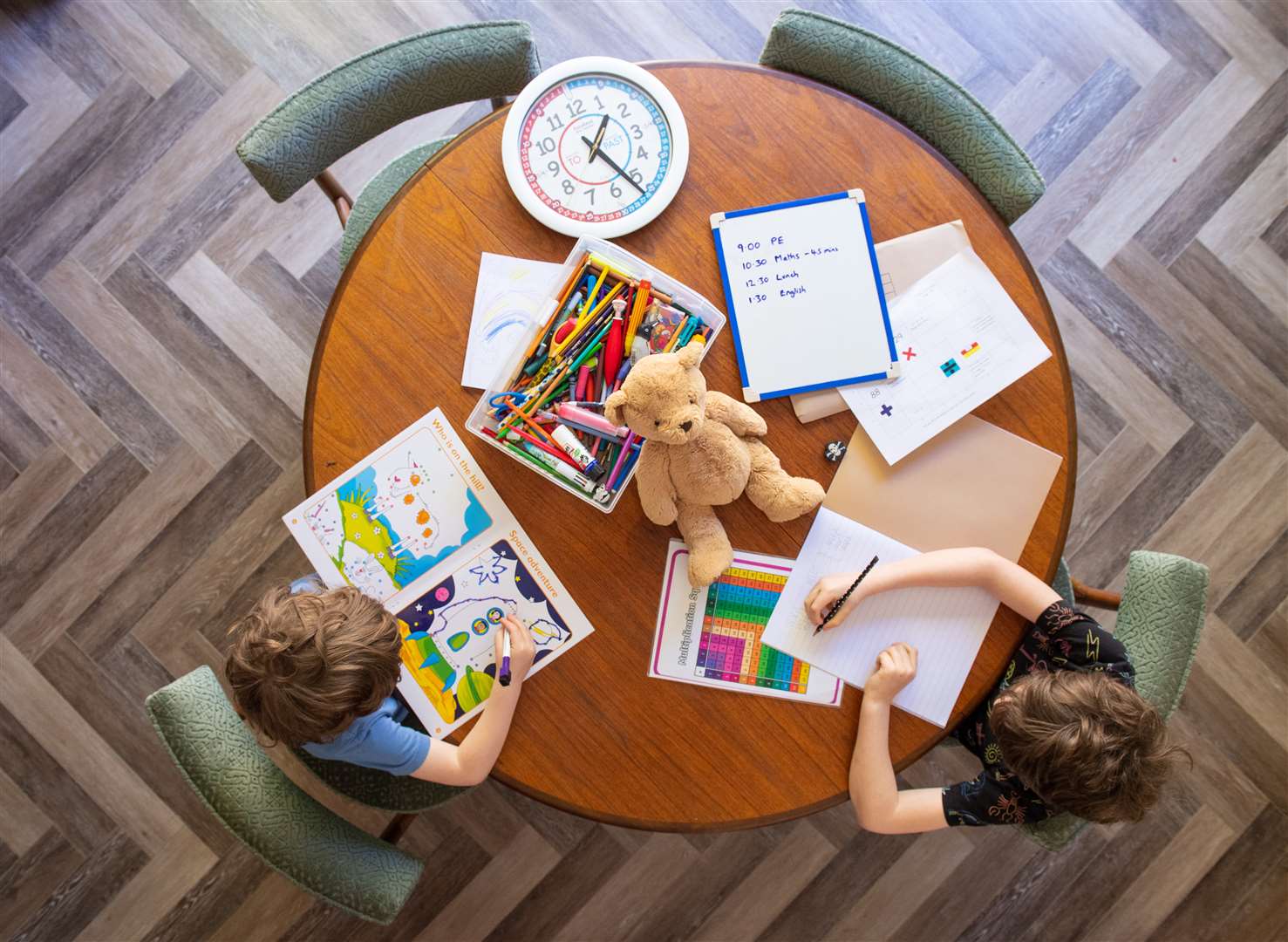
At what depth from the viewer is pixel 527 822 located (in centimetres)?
189

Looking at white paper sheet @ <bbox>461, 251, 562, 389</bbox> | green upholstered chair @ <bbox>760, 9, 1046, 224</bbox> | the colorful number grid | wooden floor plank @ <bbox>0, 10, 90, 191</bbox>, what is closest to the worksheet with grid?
the colorful number grid

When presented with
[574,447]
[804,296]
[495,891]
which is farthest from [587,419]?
[495,891]

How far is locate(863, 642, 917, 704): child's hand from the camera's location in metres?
1.20

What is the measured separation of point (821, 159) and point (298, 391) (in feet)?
4.11

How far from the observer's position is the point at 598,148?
125 cm

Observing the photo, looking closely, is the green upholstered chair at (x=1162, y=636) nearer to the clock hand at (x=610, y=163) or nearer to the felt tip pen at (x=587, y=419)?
the felt tip pen at (x=587, y=419)

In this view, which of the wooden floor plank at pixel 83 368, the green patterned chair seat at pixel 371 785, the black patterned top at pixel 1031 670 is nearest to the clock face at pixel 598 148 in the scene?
the black patterned top at pixel 1031 670

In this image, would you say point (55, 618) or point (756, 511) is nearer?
point (756, 511)

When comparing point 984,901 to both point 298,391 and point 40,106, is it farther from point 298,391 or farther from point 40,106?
point 40,106

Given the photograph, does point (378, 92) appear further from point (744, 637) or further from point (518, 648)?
point (744, 637)

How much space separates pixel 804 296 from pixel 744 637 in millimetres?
498

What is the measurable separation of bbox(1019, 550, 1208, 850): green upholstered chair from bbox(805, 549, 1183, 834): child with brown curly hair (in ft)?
0.11

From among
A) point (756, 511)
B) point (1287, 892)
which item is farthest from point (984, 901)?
point (756, 511)

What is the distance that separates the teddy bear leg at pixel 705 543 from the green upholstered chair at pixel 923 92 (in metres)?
0.67
